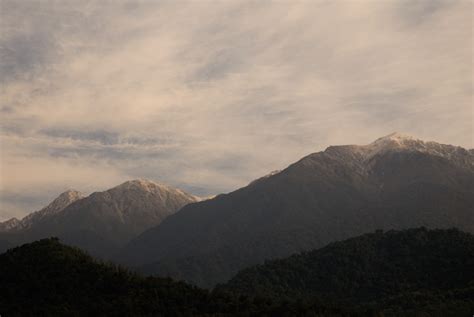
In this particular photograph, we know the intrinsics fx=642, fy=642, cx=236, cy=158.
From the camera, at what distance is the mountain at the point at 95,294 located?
98.2 meters

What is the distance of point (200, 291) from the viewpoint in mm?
110875

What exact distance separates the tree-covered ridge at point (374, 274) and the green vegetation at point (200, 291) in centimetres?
31

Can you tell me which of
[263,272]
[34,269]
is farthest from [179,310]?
[263,272]

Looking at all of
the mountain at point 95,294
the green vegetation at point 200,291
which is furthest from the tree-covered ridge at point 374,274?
the mountain at point 95,294

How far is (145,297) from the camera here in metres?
106

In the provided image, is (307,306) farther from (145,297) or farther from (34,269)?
(34,269)

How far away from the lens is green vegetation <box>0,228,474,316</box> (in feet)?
326

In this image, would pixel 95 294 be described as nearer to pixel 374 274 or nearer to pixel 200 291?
pixel 200 291

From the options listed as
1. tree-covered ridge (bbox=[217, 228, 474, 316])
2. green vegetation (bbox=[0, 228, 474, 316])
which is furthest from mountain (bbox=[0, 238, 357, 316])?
tree-covered ridge (bbox=[217, 228, 474, 316])

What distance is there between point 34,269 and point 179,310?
29768 mm

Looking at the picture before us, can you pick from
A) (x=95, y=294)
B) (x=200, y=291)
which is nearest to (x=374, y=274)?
(x=200, y=291)

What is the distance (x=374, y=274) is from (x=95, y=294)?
98.9m

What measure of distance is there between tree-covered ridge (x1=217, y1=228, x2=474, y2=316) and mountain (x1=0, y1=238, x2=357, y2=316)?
43.6m

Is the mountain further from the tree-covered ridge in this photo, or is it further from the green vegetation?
the tree-covered ridge
